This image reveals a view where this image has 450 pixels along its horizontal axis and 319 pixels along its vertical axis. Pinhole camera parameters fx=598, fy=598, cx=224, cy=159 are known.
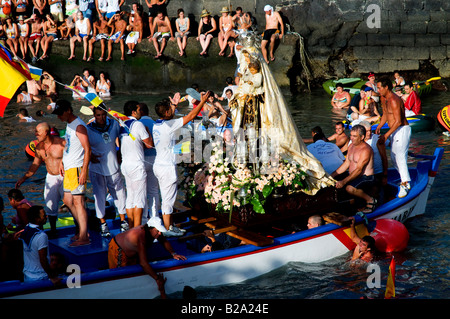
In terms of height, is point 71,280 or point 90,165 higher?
point 90,165

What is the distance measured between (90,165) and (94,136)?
1.46 ft

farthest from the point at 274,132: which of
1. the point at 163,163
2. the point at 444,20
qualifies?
the point at 444,20

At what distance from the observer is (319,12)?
846 inches

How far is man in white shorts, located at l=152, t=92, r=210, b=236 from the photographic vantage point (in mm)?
8141

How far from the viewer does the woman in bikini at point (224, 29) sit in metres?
20.2

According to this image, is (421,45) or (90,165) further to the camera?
(421,45)

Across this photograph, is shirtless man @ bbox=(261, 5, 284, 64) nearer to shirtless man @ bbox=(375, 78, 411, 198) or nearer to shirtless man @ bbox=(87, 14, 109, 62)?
shirtless man @ bbox=(87, 14, 109, 62)

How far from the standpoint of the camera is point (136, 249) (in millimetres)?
7148

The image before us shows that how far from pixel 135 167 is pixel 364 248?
3350 mm

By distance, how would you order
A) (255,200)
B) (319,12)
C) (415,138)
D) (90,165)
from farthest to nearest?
(319,12)
(415,138)
(90,165)
(255,200)

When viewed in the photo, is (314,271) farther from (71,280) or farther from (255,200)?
(71,280)

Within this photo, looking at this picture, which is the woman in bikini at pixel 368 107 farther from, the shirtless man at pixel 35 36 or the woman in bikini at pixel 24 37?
the woman in bikini at pixel 24 37

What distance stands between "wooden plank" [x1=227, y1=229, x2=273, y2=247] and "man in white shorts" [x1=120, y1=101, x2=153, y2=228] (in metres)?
1.31

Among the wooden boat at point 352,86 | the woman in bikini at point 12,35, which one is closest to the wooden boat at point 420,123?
the wooden boat at point 352,86
